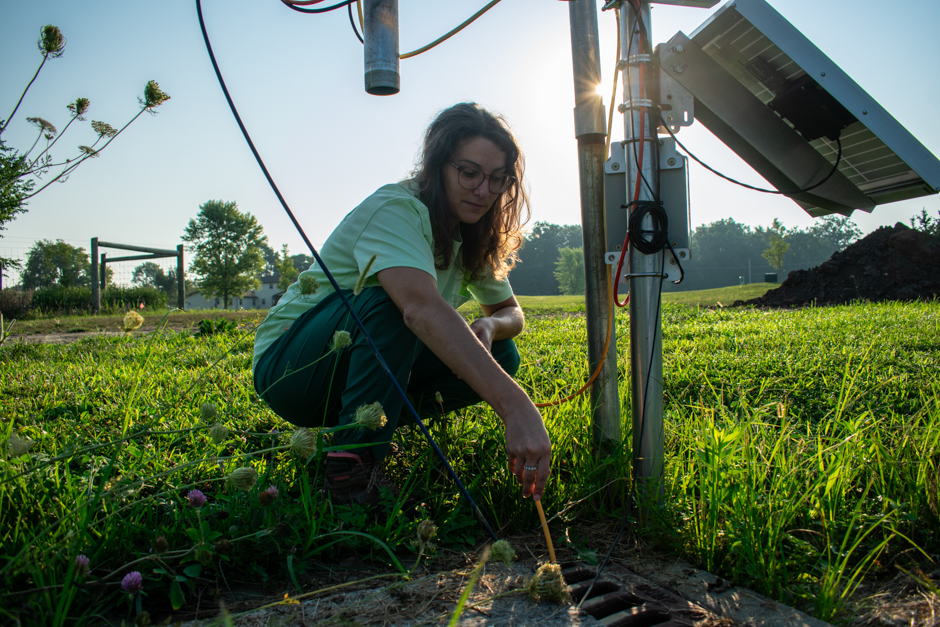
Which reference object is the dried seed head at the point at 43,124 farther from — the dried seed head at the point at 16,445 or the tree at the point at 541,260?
the tree at the point at 541,260

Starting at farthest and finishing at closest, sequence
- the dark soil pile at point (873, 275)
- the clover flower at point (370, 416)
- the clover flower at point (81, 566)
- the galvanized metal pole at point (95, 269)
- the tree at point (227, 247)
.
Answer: the tree at point (227, 247) → the galvanized metal pole at point (95, 269) → the dark soil pile at point (873, 275) → the clover flower at point (370, 416) → the clover flower at point (81, 566)

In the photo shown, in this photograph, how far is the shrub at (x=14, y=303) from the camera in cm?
1160

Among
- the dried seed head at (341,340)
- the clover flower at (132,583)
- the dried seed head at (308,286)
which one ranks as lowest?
the clover flower at (132,583)

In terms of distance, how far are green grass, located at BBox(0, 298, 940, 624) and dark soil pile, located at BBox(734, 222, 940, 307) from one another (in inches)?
371

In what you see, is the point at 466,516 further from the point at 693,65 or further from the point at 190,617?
the point at 693,65

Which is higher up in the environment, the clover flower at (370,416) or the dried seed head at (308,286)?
the dried seed head at (308,286)

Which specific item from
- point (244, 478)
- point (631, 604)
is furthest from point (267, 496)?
point (631, 604)

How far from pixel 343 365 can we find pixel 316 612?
82 cm

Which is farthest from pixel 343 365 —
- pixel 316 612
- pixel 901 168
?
pixel 901 168

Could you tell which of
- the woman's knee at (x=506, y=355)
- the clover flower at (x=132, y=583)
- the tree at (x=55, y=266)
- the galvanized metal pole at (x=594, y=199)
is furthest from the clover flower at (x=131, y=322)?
the tree at (x=55, y=266)

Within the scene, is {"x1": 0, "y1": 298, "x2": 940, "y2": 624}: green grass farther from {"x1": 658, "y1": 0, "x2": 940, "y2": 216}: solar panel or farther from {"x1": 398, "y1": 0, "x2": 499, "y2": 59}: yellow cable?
{"x1": 398, "y1": 0, "x2": 499, "y2": 59}: yellow cable

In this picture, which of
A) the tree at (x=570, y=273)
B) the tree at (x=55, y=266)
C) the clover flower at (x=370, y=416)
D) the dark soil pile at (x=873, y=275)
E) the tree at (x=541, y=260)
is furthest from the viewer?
the tree at (x=541, y=260)

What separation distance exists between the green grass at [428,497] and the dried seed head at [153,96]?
0.78 meters

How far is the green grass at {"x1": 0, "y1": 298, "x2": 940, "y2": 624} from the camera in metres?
1.12
